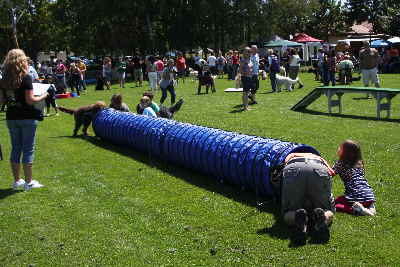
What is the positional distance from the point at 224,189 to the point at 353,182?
79.4 inches

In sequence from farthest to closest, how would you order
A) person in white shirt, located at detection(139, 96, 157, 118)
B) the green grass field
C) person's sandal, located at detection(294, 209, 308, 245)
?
person in white shirt, located at detection(139, 96, 157, 118) → person's sandal, located at detection(294, 209, 308, 245) → the green grass field

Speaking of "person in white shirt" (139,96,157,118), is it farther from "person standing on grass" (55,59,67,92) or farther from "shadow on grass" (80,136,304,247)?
"person standing on grass" (55,59,67,92)

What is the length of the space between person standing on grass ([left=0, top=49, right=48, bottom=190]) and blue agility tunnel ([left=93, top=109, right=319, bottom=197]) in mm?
2353

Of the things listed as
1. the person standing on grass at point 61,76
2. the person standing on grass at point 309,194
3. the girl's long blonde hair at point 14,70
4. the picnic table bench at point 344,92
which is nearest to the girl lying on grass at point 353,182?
the person standing on grass at point 309,194

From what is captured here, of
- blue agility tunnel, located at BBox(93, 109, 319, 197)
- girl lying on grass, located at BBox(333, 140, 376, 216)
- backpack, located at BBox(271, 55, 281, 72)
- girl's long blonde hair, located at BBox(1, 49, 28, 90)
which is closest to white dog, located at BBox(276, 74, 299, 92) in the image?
backpack, located at BBox(271, 55, 281, 72)

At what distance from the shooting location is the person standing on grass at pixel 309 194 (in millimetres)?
5469

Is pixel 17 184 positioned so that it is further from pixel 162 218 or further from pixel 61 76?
pixel 61 76

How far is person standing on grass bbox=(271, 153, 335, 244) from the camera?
547 cm

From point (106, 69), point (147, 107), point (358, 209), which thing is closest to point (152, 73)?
point (106, 69)

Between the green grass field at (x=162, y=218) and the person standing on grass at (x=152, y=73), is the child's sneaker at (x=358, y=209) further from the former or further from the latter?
the person standing on grass at (x=152, y=73)

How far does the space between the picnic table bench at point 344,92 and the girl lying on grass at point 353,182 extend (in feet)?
25.0

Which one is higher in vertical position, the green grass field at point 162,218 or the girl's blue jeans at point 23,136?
the girl's blue jeans at point 23,136

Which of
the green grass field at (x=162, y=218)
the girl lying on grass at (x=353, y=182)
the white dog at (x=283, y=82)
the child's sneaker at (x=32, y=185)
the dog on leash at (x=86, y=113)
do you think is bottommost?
the green grass field at (x=162, y=218)

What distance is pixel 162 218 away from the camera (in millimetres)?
6500
